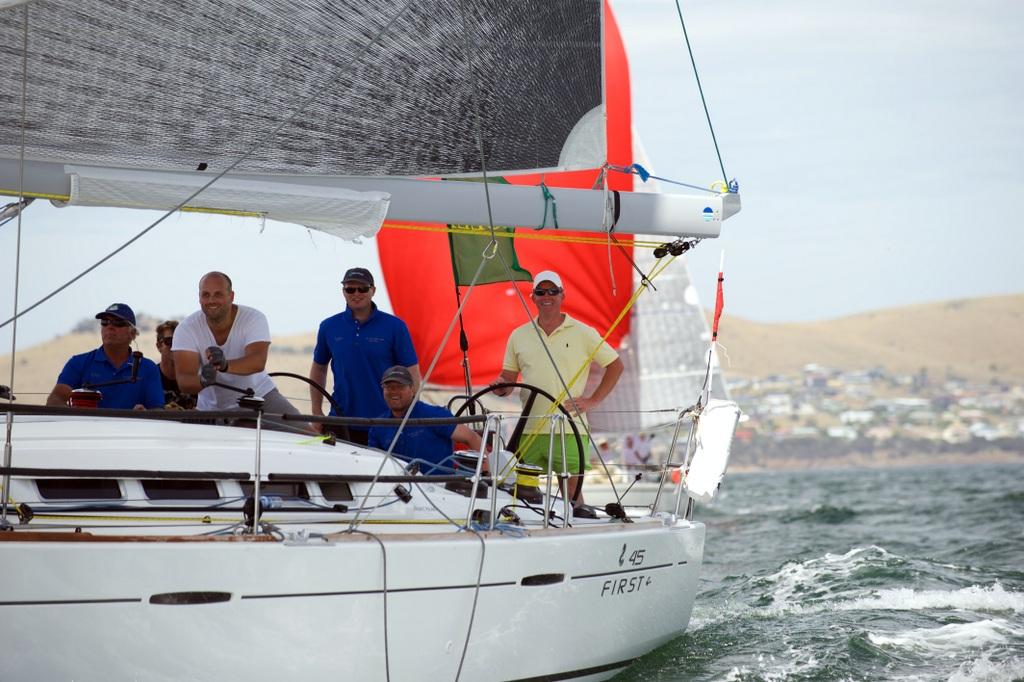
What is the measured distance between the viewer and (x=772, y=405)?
12000 cm

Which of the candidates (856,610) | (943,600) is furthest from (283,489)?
(943,600)

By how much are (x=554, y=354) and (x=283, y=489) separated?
184 cm

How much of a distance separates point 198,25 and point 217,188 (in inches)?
27.8

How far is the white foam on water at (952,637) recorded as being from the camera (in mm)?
7172

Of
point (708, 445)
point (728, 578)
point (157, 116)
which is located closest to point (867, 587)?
point (728, 578)

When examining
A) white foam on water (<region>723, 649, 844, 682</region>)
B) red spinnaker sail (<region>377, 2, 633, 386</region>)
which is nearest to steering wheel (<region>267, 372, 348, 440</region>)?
white foam on water (<region>723, 649, 844, 682</region>)

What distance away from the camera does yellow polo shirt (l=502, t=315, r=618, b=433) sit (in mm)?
6699

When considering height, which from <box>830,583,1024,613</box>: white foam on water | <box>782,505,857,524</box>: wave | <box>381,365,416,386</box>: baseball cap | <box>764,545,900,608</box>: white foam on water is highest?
<box>381,365,416,386</box>: baseball cap

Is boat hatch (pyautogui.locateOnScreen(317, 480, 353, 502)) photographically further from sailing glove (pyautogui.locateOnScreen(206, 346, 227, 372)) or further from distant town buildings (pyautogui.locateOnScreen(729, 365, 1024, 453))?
distant town buildings (pyautogui.locateOnScreen(729, 365, 1024, 453))

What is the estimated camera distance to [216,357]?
5273mm

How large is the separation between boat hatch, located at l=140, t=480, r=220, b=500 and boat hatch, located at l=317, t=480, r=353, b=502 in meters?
0.45

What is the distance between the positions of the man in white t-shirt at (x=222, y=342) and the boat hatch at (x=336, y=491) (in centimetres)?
44

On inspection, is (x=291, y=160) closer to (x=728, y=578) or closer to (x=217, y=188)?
(x=217, y=188)

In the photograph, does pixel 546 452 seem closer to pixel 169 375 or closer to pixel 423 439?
pixel 423 439
